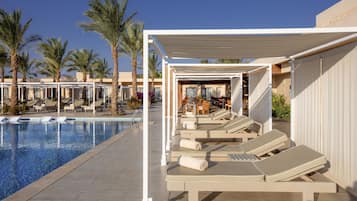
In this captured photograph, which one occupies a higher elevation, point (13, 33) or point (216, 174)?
point (13, 33)

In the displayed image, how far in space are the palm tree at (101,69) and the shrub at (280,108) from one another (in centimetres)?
2794

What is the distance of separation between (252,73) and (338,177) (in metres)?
7.36

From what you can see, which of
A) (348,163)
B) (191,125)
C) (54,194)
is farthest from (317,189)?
(191,125)

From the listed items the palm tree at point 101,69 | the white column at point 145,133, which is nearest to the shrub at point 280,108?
the white column at point 145,133

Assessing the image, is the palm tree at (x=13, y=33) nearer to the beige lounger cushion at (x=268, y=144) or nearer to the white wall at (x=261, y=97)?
the white wall at (x=261, y=97)

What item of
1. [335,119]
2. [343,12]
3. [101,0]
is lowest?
[335,119]

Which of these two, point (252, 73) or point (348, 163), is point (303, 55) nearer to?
point (348, 163)

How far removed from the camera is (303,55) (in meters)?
7.18

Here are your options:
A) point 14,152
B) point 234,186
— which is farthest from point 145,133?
point 14,152

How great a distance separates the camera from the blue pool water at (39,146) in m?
7.92

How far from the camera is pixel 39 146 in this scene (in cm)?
1190

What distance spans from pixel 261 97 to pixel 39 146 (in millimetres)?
7064

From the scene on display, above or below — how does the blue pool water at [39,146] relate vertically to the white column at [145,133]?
below

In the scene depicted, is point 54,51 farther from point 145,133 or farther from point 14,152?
point 145,133
